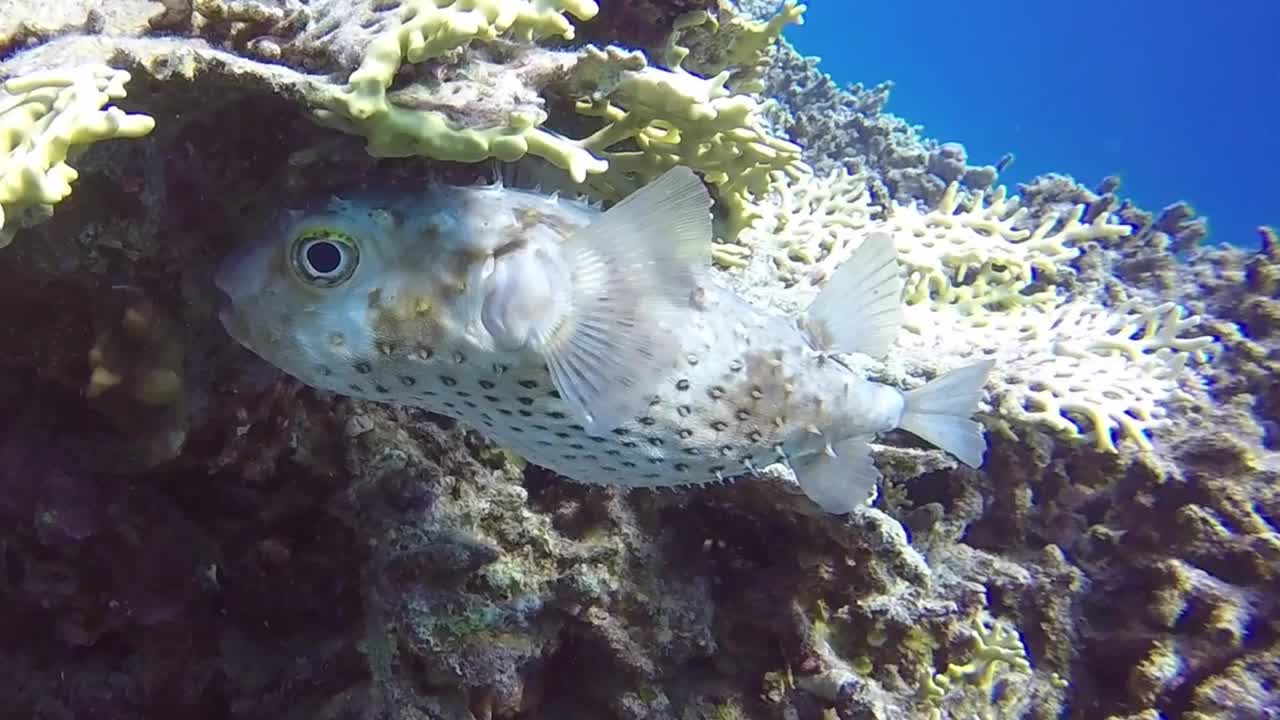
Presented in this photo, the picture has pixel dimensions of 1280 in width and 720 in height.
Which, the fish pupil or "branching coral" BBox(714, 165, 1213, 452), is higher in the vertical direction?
"branching coral" BBox(714, 165, 1213, 452)

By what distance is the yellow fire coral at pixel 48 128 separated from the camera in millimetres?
1235

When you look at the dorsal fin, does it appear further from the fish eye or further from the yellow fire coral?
the yellow fire coral

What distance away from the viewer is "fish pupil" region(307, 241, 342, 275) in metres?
1.62

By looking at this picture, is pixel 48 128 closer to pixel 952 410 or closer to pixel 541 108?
pixel 541 108

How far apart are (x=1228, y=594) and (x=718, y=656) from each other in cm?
261

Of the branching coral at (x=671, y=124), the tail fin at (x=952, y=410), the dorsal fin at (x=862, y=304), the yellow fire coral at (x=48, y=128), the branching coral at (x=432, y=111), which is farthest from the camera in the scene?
the tail fin at (x=952, y=410)

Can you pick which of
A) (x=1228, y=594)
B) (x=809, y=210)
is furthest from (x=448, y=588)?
(x=1228, y=594)

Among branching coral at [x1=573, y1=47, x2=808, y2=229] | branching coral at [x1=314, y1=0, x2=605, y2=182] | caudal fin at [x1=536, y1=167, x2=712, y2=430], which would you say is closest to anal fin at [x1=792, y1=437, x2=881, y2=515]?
caudal fin at [x1=536, y1=167, x2=712, y2=430]

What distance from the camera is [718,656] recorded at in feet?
9.18

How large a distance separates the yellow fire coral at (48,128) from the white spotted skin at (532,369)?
1.26ft

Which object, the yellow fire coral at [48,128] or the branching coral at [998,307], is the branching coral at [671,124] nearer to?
the branching coral at [998,307]

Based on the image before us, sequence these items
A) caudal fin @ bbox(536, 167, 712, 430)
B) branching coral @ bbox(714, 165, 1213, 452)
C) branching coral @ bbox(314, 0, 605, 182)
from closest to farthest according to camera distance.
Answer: branching coral @ bbox(314, 0, 605, 182) → caudal fin @ bbox(536, 167, 712, 430) → branching coral @ bbox(714, 165, 1213, 452)

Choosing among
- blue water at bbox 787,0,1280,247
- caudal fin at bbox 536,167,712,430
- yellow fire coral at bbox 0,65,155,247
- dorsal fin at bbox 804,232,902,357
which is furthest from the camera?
blue water at bbox 787,0,1280,247

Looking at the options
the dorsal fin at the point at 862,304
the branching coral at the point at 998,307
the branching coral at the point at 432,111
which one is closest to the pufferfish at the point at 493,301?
the branching coral at the point at 432,111
